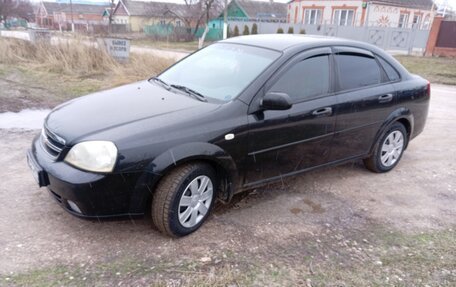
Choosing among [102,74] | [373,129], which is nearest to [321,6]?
[102,74]

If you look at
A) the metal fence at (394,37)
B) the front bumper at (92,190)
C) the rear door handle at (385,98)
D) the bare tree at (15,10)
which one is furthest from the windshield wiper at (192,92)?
the bare tree at (15,10)

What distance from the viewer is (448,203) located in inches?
166

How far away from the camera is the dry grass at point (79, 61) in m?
10.7

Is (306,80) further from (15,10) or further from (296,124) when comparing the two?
(15,10)

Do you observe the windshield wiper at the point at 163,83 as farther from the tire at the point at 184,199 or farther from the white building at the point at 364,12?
the white building at the point at 364,12

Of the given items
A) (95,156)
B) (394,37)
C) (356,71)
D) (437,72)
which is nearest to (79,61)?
(356,71)

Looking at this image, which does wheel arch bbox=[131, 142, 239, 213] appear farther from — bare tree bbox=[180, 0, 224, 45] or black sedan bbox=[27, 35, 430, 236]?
bare tree bbox=[180, 0, 224, 45]

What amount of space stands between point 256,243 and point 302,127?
48.8 inches

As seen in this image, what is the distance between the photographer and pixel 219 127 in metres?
3.22

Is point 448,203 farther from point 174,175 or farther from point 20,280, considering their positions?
point 20,280

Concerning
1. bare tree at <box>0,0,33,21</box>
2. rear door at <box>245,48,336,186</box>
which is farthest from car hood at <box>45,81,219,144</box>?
bare tree at <box>0,0,33,21</box>

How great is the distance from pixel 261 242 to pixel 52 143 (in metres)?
1.93

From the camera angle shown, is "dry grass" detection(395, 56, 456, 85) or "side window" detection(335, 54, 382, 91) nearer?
"side window" detection(335, 54, 382, 91)

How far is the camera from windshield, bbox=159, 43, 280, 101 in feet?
11.8
